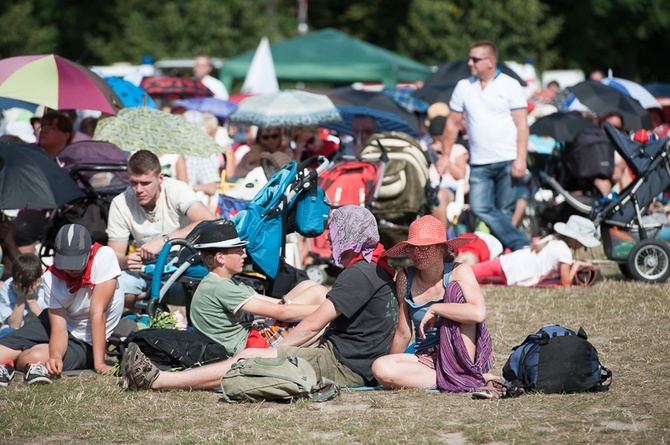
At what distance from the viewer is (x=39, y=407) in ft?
21.5

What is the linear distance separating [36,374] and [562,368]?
3.46 m

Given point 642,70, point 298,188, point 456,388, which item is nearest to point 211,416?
point 456,388

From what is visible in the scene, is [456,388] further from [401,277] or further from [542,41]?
[542,41]

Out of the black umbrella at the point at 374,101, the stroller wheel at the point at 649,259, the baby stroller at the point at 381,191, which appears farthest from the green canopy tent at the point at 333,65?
the stroller wheel at the point at 649,259

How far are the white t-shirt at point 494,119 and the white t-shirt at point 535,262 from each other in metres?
1.11

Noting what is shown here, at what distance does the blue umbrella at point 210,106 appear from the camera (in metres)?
16.4

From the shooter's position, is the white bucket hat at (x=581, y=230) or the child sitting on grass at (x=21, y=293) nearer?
the child sitting on grass at (x=21, y=293)

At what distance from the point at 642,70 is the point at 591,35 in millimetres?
3802

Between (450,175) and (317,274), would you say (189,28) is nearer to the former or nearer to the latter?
(450,175)

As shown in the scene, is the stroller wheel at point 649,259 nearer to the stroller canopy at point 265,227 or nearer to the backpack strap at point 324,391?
the stroller canopy at point 265,227

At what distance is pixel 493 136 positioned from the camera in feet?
37.1

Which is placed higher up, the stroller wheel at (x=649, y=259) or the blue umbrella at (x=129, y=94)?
the blue umbrella at (x=129, y=94)

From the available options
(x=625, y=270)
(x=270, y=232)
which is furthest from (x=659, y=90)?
(x=270, y=232)

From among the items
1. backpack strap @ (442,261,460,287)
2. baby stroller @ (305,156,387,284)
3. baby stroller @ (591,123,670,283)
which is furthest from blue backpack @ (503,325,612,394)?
baby stroller @ (305,156,387,284)
